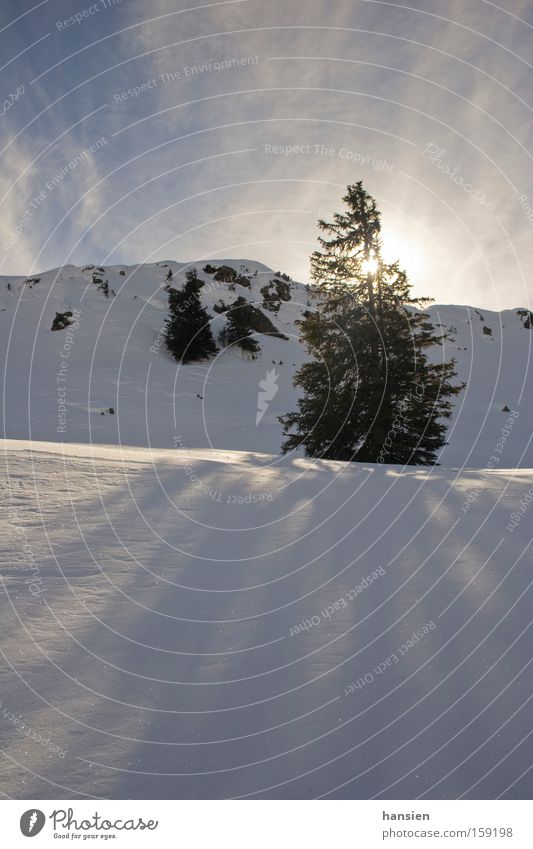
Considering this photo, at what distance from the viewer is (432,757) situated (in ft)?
6.78

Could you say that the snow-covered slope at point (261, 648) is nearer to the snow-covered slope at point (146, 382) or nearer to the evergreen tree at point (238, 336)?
the snow-covered slope at point (146, 382)

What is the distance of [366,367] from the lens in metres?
11.6

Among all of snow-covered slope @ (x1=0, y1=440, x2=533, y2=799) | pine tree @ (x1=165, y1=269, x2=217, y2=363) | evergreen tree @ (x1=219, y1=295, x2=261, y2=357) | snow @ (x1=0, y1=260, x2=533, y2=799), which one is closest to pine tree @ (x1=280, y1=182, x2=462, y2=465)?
snow @ (x1=0, y1=260, x2=533, y2=799)

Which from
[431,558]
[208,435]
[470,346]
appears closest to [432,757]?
[431,558]

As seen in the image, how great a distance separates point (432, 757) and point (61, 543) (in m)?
3.05

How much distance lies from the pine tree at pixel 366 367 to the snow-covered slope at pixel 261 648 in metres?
6.60

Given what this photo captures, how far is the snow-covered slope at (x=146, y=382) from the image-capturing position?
18.0m

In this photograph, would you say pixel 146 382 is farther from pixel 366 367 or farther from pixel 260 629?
pixel 260 629

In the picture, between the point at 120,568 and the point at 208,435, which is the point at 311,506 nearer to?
the point at 120,568

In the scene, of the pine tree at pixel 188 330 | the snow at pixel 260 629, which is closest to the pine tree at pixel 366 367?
the snow at pixel 260 629

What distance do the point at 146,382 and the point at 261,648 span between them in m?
22.4

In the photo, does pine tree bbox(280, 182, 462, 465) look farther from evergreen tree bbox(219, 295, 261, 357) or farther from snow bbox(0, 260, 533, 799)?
evergreen tree bbox(219, 295, 261, 357)

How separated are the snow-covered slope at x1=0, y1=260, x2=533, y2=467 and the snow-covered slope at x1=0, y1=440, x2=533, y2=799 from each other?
11.9 metres

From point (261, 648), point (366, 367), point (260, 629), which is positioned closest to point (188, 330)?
point (366, 367)
